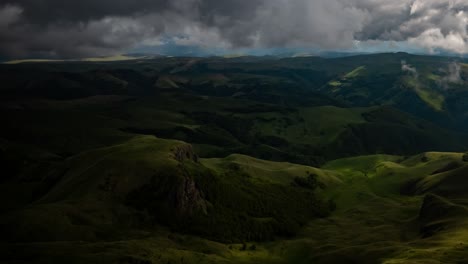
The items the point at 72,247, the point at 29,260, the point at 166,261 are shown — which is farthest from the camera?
the point at 166,261

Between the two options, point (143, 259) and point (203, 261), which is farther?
point (203, 261)

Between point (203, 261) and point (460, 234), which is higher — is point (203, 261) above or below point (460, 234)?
below

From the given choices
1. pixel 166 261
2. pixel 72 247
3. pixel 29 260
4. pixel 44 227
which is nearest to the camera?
pixel 29 260

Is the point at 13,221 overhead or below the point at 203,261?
overhead

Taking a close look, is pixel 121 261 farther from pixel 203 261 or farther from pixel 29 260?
pixel 203 261

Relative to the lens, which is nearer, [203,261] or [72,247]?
[72,247]

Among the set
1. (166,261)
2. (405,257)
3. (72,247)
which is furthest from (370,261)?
(72,247)

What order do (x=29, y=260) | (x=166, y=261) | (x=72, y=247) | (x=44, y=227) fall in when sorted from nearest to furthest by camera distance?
(x=29, y=260)
(x=72, y=247)
(x=166, y=261)
(x=44, y=227)

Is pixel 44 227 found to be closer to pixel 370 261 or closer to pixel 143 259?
pixel 143 259

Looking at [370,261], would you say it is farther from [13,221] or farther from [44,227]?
[13,221]

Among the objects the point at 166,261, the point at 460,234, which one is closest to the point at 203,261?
the point at 166,261
